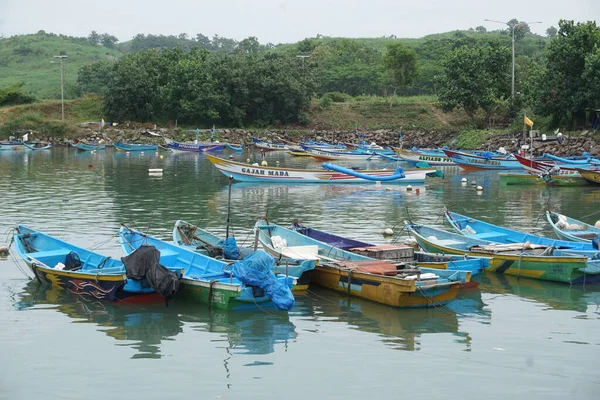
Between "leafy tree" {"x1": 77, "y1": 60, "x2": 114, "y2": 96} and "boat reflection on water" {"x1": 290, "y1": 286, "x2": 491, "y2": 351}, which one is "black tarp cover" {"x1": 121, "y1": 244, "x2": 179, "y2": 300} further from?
"leafy tree" {"x1": 77, "y1": 60, "x2": 114, "y2": 96}

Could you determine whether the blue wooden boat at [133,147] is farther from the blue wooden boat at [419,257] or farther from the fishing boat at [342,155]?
the blue wooden boat at [419,257]

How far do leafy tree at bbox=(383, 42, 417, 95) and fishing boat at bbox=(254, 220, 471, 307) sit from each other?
70797mm

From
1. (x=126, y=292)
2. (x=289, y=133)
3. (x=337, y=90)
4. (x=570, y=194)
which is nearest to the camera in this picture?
(x=126, y=292)

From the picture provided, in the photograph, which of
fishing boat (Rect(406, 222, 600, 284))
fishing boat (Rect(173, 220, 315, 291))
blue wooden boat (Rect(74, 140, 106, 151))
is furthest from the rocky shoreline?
fishing boat (Rect(173, 220, 315, 291))

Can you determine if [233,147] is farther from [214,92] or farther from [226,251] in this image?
[226,251]

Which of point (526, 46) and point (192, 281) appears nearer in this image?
point (192, 281)

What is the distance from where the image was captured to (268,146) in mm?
74188

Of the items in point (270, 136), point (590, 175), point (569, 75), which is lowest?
point (590, 175)

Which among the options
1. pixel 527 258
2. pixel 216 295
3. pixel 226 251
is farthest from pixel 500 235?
pixel 216 295

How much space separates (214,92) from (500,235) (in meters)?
64.7

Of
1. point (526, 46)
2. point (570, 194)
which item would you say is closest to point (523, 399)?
Answer: point (570, 194)

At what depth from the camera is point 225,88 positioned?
84.8m

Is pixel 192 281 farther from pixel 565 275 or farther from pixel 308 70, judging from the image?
pixel 308 70

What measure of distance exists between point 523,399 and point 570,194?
28.4 meters
